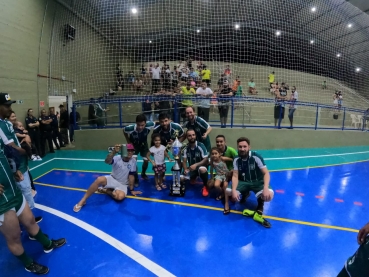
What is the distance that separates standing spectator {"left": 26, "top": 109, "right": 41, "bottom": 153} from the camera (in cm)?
716

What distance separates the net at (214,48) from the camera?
393 inches

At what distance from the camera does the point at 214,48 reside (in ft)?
49.5

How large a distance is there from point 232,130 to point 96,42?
836 centimetres

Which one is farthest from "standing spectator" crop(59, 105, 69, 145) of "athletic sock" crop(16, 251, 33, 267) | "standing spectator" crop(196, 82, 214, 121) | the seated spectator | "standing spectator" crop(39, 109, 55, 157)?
the seated spectator

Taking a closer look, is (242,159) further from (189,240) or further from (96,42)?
(96,42)

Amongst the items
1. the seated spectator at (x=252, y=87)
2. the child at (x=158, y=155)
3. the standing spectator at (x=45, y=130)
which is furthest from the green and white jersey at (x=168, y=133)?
the seated spectator at (x=252, y=87)

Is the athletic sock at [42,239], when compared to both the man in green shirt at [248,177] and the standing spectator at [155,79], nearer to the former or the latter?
the man in green shirt at [248,177]

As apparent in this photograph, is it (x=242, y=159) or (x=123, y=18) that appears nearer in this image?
(x=242, y=159)

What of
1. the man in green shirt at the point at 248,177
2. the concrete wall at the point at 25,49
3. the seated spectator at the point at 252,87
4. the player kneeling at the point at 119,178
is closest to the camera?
the man in green shirt at the point at 248,177

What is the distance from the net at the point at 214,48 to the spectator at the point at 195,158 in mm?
4441

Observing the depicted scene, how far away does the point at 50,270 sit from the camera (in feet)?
7.93

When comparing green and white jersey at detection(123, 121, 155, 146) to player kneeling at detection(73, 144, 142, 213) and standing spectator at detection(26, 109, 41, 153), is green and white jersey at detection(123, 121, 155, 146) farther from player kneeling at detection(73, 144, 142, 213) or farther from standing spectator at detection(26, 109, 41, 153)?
standing spectator at detection(26, 109, 41, 153)

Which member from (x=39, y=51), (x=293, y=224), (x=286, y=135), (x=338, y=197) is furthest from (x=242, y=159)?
(x=39, y=51)

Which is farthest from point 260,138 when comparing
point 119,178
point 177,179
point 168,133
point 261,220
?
point 119,178
